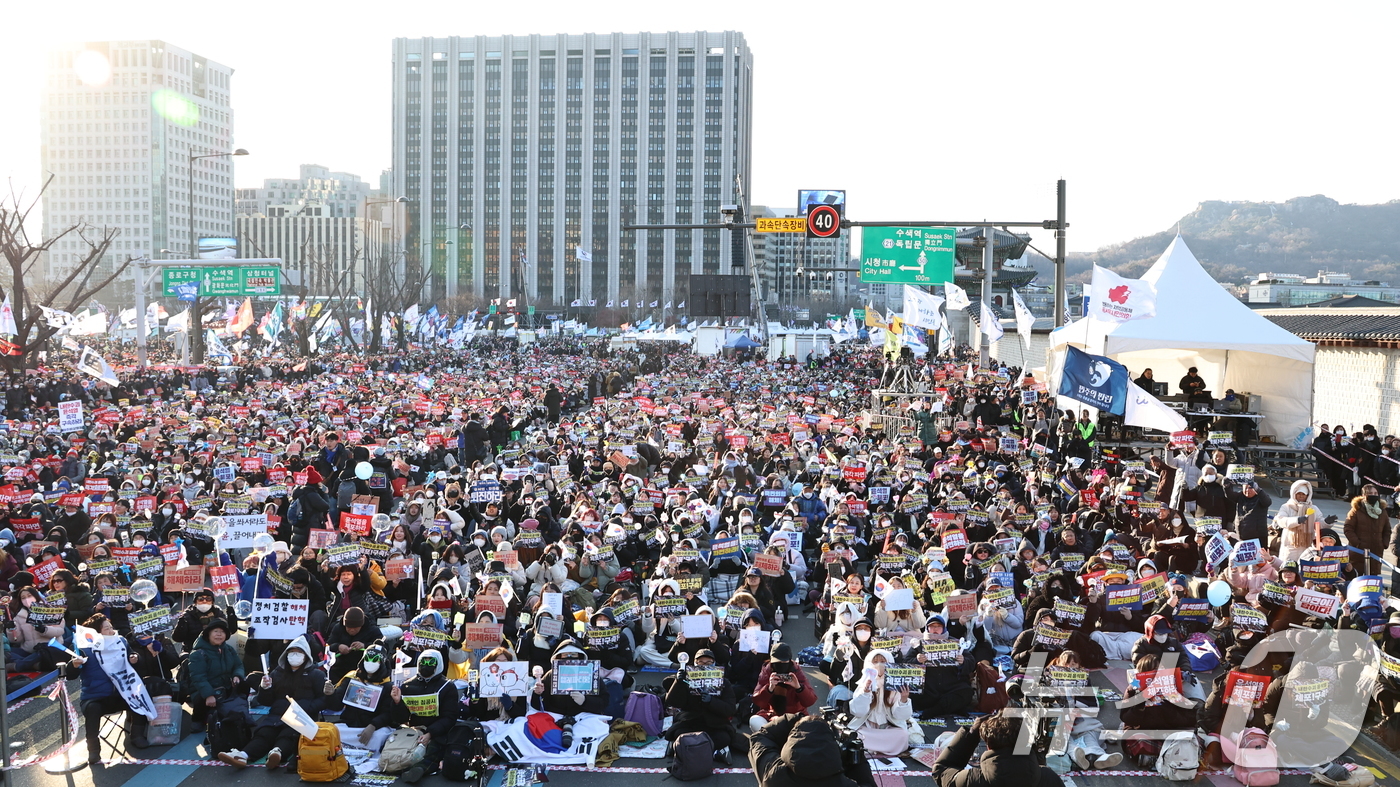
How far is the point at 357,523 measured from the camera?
13.7 m

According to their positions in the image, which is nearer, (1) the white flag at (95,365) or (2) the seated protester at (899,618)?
(2) the seated protester at (899,618)

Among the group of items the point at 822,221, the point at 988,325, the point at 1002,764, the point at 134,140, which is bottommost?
the point at 1002,764

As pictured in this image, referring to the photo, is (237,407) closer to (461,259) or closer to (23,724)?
(23,724)

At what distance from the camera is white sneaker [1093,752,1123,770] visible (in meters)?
8.84

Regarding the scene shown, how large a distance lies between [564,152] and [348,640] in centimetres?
15943

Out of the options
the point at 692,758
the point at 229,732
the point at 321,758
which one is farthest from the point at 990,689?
the point at 229,732

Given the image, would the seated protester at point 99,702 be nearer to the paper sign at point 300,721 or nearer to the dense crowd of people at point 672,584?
the dense crowd of people at point 672,584

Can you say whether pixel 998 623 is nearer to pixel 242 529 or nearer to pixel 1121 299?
pixel 242 529

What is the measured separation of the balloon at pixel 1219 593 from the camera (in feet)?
36.4

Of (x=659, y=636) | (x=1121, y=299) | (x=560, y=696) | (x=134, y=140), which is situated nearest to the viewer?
(x=560, y=696)

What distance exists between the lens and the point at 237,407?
2658 centimetres

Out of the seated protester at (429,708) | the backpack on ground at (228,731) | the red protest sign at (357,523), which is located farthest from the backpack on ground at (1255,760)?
the red protest sign at (357,523)

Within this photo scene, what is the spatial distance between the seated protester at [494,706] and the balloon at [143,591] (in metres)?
3.85

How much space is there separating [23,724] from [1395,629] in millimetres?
11503
